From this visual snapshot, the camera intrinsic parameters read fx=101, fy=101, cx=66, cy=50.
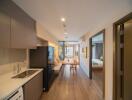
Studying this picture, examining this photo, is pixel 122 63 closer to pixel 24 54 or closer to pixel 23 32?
pixel 23 32

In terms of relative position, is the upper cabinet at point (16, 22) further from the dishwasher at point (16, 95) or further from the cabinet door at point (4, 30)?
the dishwasher at point (16, 95)

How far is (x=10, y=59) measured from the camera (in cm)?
264

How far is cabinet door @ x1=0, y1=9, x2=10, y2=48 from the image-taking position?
1.66m

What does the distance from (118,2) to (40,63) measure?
3.04 metres

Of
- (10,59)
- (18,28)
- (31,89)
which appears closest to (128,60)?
(31,89)

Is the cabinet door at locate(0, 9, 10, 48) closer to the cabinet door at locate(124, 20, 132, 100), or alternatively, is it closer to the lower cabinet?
the lower cabinet

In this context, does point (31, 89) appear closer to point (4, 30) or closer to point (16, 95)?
point (16, 95)

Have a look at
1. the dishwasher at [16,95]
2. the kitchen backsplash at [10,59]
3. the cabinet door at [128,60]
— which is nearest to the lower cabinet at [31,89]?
the dishwasher at [16,95]

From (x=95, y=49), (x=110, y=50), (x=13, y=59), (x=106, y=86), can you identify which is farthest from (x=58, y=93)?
(x=95, y=49)

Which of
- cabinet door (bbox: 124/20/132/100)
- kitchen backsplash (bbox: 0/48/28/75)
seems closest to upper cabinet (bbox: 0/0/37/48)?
kitchen backsplash (bbox: 0/48/28/75)

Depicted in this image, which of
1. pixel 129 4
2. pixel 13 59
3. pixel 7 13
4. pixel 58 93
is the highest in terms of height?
pixel 129 4

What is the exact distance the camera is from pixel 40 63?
3791 mm

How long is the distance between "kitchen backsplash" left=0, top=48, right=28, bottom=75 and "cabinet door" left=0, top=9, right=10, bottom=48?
0.68m

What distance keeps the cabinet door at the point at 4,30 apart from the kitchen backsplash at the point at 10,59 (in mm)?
683
